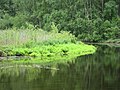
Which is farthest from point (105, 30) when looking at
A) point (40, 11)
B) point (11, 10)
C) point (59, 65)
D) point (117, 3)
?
point (59, 65)

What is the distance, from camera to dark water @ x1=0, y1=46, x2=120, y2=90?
48.5ft

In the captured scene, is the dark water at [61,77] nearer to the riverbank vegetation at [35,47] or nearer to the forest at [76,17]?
the riverbank vegetation at [35,47]

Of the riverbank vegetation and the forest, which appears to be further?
the forest

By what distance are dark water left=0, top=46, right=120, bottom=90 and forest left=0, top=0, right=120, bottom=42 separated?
3033 cm

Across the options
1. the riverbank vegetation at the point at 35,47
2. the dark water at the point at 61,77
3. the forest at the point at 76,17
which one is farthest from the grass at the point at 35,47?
the forest at the point at 76,17

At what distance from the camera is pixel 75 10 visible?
62.7 meters

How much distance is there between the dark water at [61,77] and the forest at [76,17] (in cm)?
3033

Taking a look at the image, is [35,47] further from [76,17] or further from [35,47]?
[76,17]

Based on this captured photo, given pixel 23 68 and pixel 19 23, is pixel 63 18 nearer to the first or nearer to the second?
pixel 19 23

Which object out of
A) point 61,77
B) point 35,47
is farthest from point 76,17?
point 61,77

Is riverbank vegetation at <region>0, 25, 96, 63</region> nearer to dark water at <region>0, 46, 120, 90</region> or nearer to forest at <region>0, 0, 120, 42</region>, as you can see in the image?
dark water at <region>0, 46, 120, 90</region>

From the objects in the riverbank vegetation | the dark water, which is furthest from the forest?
the dark water

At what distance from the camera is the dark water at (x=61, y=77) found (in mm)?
14789

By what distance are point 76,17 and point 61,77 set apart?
44184 mm
